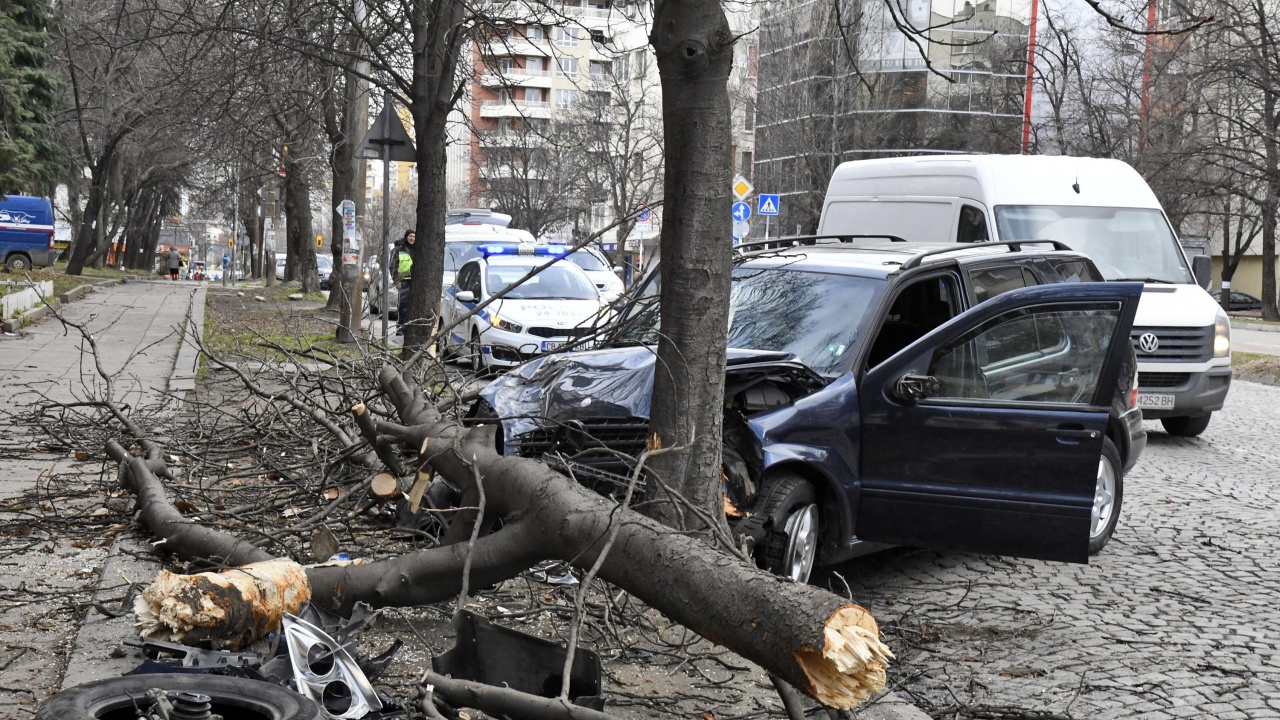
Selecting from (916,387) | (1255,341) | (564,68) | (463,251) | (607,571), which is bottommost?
(1255,341)

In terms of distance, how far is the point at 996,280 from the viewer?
7.61 metres

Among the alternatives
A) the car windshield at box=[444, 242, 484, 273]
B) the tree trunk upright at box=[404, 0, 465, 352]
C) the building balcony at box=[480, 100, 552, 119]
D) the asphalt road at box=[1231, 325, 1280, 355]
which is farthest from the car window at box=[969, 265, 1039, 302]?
the building balcony at box=[480, 100, 552, 119]

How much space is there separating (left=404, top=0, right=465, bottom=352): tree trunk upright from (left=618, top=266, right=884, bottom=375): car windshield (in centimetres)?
622

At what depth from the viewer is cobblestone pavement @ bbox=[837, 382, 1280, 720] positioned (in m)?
5.00

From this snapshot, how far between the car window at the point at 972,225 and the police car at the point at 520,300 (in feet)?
13.8

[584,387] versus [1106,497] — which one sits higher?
[584,387]

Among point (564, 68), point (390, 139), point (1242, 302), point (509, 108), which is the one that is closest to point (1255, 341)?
point (564, 68)

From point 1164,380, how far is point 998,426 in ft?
21.1

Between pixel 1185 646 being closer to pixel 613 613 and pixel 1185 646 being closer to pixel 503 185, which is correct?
pixel 613 613

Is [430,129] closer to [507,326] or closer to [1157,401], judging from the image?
[507,326]

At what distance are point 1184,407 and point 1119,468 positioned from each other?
16.1 ft

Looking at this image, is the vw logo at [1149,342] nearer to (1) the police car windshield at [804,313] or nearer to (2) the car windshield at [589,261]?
(1) the police car windshield at [804,313]

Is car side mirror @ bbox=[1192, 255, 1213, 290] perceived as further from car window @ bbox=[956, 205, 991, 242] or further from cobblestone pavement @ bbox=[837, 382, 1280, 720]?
cobblestone pavement @ bbox=[837, 382, 1280, 720]

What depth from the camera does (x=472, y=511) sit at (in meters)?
5.11
